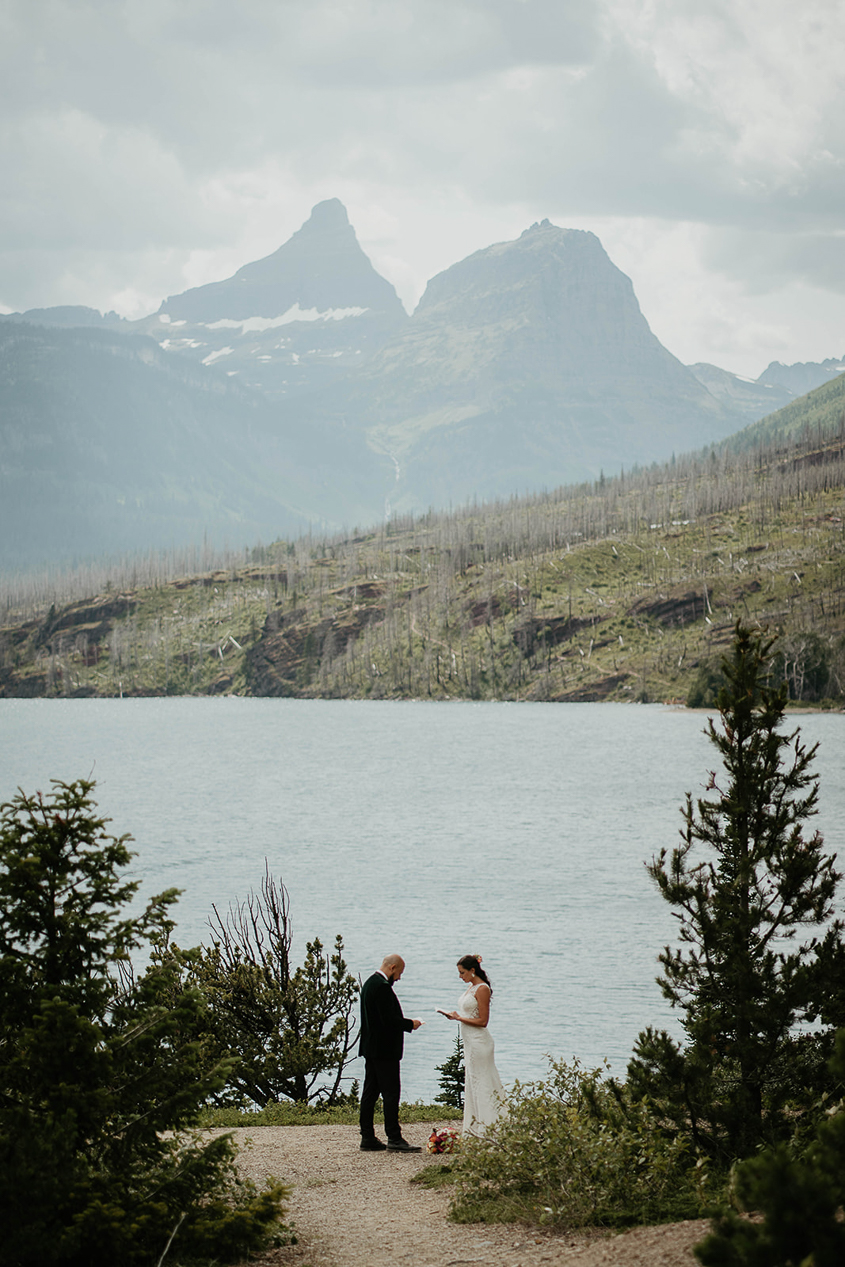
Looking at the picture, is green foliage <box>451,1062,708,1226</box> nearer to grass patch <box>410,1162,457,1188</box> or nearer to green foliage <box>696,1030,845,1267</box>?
grass patch <box>410,1162,457,1188</box>

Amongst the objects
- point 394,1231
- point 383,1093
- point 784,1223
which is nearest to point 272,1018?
point 383,1093

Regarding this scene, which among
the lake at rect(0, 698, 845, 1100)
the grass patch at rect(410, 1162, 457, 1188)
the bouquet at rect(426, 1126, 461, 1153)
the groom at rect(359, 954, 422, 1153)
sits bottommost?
the lake at rect(0, 698, 845, 1100)

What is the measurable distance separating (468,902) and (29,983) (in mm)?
38177

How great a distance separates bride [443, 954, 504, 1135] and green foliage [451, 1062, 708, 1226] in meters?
1.03

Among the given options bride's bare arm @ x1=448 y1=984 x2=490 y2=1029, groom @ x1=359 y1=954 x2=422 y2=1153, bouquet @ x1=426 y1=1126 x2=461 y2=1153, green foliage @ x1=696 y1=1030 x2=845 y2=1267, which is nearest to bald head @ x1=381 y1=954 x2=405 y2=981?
groom @ x1=359 y1=954 x2=422 y2=1153

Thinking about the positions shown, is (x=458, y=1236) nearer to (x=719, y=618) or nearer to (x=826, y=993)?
(x=826, y=993)

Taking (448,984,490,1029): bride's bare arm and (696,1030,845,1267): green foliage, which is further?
(448,984,490,1029): bride's bare arm

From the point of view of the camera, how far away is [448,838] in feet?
211

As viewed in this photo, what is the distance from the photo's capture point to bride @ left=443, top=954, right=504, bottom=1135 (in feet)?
43.5

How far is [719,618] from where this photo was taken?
183000 mm

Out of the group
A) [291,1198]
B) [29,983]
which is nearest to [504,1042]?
[291,1198]

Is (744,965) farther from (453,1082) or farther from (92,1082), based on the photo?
(453,1082)

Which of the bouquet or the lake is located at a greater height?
the bouquet

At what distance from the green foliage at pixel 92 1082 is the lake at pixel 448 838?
11029 millimetres
